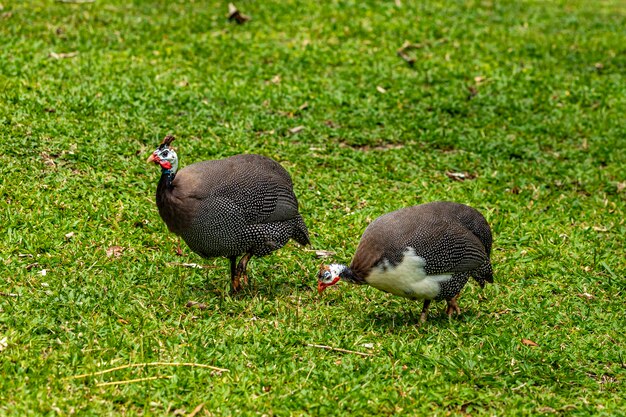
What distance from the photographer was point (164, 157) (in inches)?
223

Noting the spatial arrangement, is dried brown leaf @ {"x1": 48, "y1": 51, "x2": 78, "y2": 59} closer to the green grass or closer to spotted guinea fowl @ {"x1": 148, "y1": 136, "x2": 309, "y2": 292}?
the green grass

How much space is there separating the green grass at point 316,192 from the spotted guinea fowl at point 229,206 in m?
0.35

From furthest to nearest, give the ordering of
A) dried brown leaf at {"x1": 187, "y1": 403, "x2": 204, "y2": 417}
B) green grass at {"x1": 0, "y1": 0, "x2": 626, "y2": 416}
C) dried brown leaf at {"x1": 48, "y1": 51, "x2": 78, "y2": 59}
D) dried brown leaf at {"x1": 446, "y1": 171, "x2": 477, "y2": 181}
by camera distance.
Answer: dried brown leaf at {"x1": 48, "y1": 51, "x2": 78, "y2": 59} < dried brown leaf at {"x1": 446, "y1": 171, "x2": 477, "y2": 181} < green grass at {"x1": 0, "y1": 0, "x2": 626, "y2": 416} < dried brown leaf at {"x1": 187, "y1": 403, "x2": 204, "y2": 417}

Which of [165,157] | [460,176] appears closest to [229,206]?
[165,157]

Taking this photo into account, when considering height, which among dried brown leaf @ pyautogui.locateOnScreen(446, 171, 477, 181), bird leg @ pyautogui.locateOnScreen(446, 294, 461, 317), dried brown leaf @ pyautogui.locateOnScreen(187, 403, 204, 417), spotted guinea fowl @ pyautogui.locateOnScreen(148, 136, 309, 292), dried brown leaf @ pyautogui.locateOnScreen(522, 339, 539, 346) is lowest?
dried brown leaf @ pyautogui.locateOnScreen(446, 171, 477, 181)

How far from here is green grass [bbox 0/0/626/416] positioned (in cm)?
495

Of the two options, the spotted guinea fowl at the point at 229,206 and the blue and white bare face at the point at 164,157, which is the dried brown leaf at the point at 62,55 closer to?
the spotted guinea fowl at the point at 229,206

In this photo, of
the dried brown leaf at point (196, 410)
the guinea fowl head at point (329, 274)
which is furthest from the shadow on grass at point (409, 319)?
the dried brown leaf at point (196, 410)

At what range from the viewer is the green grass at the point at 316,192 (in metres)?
4.95

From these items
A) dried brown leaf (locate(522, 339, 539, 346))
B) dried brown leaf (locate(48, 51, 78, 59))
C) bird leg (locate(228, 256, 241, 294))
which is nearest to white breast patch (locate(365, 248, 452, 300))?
dried brown leaf (locate(522, 339, 539, 346))

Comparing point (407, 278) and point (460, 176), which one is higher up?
point (407, 278)

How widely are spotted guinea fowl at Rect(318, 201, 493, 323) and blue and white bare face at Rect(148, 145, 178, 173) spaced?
1.16 meters

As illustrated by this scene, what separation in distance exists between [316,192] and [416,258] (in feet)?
7.17

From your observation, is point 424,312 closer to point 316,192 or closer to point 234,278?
point 234,278
